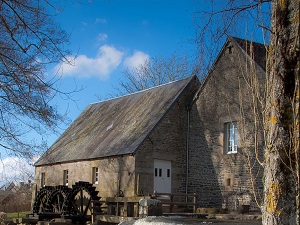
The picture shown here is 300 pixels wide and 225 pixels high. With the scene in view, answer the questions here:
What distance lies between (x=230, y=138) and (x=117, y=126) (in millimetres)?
6604

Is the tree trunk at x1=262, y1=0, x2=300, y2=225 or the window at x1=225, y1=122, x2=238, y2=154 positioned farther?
the window at x1=225, y1=122, x2=238, y2=154

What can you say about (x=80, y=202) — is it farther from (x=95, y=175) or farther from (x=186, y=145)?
(x=186, y=145)

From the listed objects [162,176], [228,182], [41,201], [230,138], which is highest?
[230,138]

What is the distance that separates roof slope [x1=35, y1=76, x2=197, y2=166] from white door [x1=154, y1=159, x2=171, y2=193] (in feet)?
4.98

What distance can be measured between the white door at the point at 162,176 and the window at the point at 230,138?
9.81ft

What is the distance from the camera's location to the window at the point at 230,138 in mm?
18531

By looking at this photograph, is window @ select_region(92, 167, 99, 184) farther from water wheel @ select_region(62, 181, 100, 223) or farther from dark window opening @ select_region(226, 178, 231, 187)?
dark window opening @ select_region(226, 178, 231, 187)

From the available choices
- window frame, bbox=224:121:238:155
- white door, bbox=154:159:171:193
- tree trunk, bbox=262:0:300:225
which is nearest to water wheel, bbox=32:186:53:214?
Answer: white door, bbox=154:159:171:193

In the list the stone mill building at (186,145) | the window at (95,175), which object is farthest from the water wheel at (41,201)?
the window at (95,175)

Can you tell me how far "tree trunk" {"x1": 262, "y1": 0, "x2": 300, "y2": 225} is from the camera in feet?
12.2

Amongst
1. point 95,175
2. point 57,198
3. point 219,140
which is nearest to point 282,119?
point 219,140

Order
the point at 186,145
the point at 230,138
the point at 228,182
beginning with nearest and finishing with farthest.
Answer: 1. the point at 228,182
2. the point at 230,138
3. the point at 186,145

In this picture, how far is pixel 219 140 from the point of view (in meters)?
19.1

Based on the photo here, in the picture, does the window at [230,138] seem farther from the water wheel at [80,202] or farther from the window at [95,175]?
the window at [95,175]
